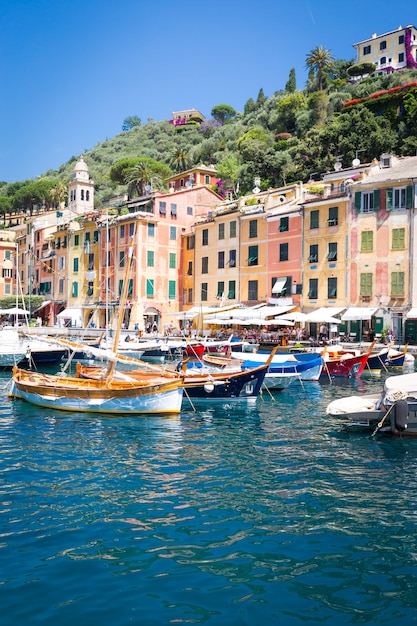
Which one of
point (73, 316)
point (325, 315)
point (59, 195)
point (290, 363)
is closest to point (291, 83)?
point (59, 195)

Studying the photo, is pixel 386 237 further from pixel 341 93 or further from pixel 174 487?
pixel 341 93

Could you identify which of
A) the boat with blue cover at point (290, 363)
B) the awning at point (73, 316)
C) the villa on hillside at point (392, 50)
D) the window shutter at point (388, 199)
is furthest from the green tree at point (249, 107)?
the boat with blue cover at point (290, 363)

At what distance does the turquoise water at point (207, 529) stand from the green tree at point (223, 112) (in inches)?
5422

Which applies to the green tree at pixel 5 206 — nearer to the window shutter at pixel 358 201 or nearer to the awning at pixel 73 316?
the awning at pixel 73 316

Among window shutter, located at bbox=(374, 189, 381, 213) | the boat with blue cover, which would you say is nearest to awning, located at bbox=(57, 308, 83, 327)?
window shutter, located at bbox=(374, 189, 381, 213)

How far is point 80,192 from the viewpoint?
86.8 metres

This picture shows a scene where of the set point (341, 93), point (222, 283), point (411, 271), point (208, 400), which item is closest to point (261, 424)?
point (208, 400)

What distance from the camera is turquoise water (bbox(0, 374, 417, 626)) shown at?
25.3 feet

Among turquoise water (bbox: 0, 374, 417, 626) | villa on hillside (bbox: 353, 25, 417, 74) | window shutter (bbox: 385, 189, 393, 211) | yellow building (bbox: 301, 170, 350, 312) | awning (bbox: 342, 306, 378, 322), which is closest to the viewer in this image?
turquoise water (bbox: 0, 374, 417, 626)

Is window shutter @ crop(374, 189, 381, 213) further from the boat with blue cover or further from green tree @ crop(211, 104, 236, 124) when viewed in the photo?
green tree @ crop(211, 104, 236, 124)

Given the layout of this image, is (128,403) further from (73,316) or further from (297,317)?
(73,316)

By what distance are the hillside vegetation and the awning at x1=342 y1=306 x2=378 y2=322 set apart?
2624cm

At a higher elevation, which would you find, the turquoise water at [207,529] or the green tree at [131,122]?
the green tree at [131,122]

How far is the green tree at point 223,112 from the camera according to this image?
475 ft
